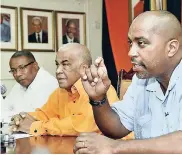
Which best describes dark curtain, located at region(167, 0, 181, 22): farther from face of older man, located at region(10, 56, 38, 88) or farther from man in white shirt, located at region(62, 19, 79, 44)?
man in white shirt, located at region(62, 19, 79, 44)

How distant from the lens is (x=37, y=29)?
448cm

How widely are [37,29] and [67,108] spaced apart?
2705 millimetres

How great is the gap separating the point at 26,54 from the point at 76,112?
5.46 feet

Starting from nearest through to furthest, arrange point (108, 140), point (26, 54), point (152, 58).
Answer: point (108, 140), point (152, 58), point (26, 54)

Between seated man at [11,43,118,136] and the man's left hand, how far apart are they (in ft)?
1.65

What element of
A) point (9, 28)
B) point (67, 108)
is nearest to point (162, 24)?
point (67, 108)

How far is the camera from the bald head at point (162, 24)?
1331mm

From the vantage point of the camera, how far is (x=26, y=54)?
3322 mm

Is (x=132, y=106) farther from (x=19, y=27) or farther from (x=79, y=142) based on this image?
(x=19, y=27)

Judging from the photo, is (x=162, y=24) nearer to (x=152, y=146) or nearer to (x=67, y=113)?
(x=152, y=146)

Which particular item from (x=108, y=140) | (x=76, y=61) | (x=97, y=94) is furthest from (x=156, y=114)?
(x=76, y=61)

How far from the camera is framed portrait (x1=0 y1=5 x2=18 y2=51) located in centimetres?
424

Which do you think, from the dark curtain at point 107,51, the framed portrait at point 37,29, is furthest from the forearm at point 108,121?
the framed portrait at point 37,29

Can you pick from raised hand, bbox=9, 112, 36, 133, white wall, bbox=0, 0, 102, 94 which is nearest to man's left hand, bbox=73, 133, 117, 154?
raised hand, bbox=9, 112, 36, 133
